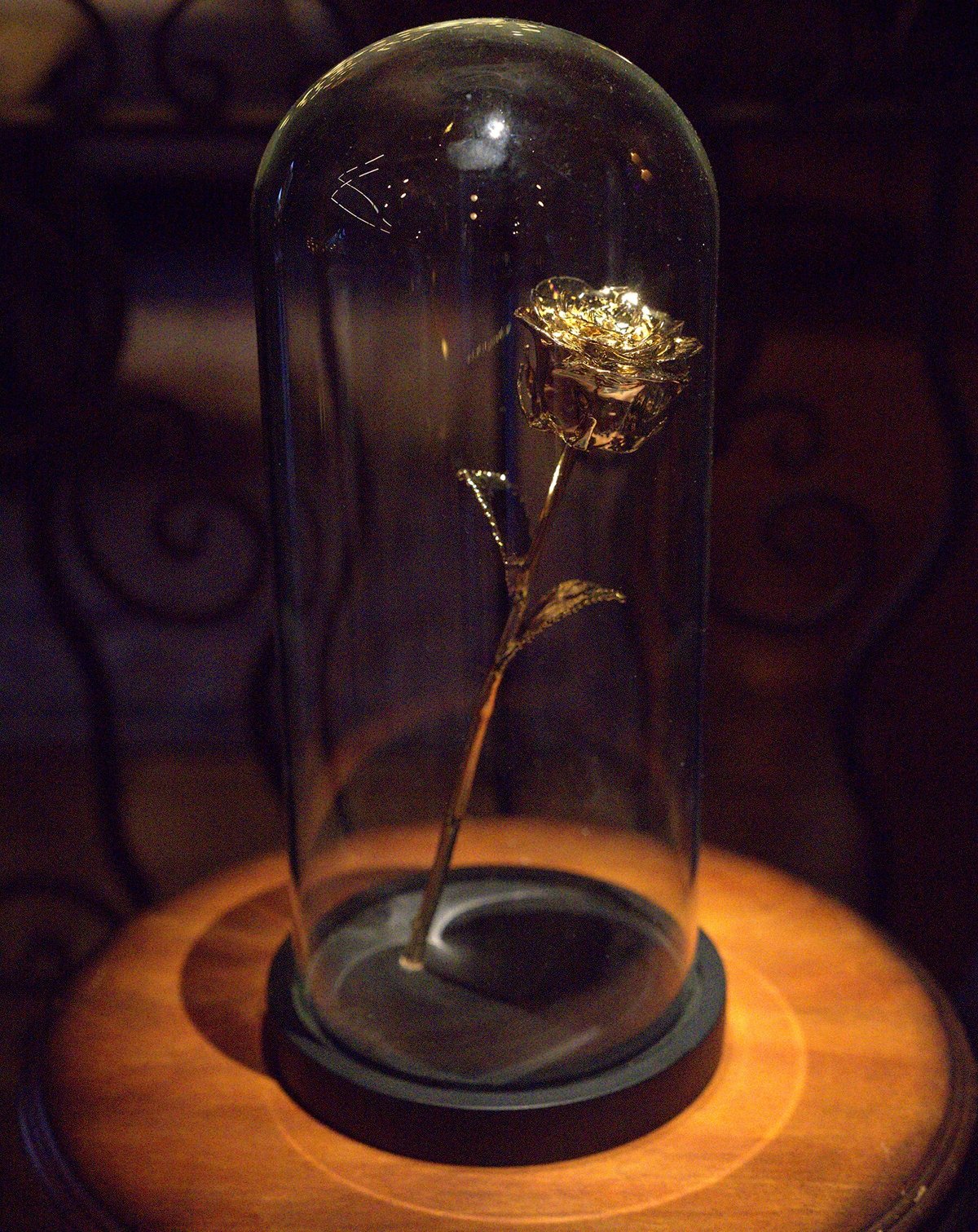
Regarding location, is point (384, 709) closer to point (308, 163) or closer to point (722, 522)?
point (308, 163)

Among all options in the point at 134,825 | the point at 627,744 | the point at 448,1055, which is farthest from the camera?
the point at 134,825

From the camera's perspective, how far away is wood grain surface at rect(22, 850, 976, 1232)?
0.52 metres

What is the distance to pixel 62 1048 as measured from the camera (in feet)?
2.05

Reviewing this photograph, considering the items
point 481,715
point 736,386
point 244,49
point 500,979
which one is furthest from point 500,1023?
point 244,49

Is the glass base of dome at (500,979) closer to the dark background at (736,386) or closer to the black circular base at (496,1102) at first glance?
the black circular base at (496,1102)

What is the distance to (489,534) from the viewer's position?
0.62 meters

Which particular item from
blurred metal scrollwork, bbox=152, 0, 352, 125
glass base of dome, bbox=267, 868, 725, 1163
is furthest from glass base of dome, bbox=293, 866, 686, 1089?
blurred metal scrollwork, bbox=152, 0, 352, 125

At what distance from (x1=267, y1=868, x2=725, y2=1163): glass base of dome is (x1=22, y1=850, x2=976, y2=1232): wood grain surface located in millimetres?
14

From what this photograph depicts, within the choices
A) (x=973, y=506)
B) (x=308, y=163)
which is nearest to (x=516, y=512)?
(x=308, y=163)

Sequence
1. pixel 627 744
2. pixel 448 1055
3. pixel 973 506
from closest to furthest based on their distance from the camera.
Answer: pixel 448 1055 < pixel 627 744 < pixel 973 506

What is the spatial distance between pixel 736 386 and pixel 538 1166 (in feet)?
1.93

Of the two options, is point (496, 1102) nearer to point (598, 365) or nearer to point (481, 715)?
point (481, 715)

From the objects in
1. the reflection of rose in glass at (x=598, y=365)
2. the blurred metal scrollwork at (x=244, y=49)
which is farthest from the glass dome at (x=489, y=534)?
the blurred metal scrollwork at (x=244, y=49)

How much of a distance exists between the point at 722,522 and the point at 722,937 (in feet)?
1.25
